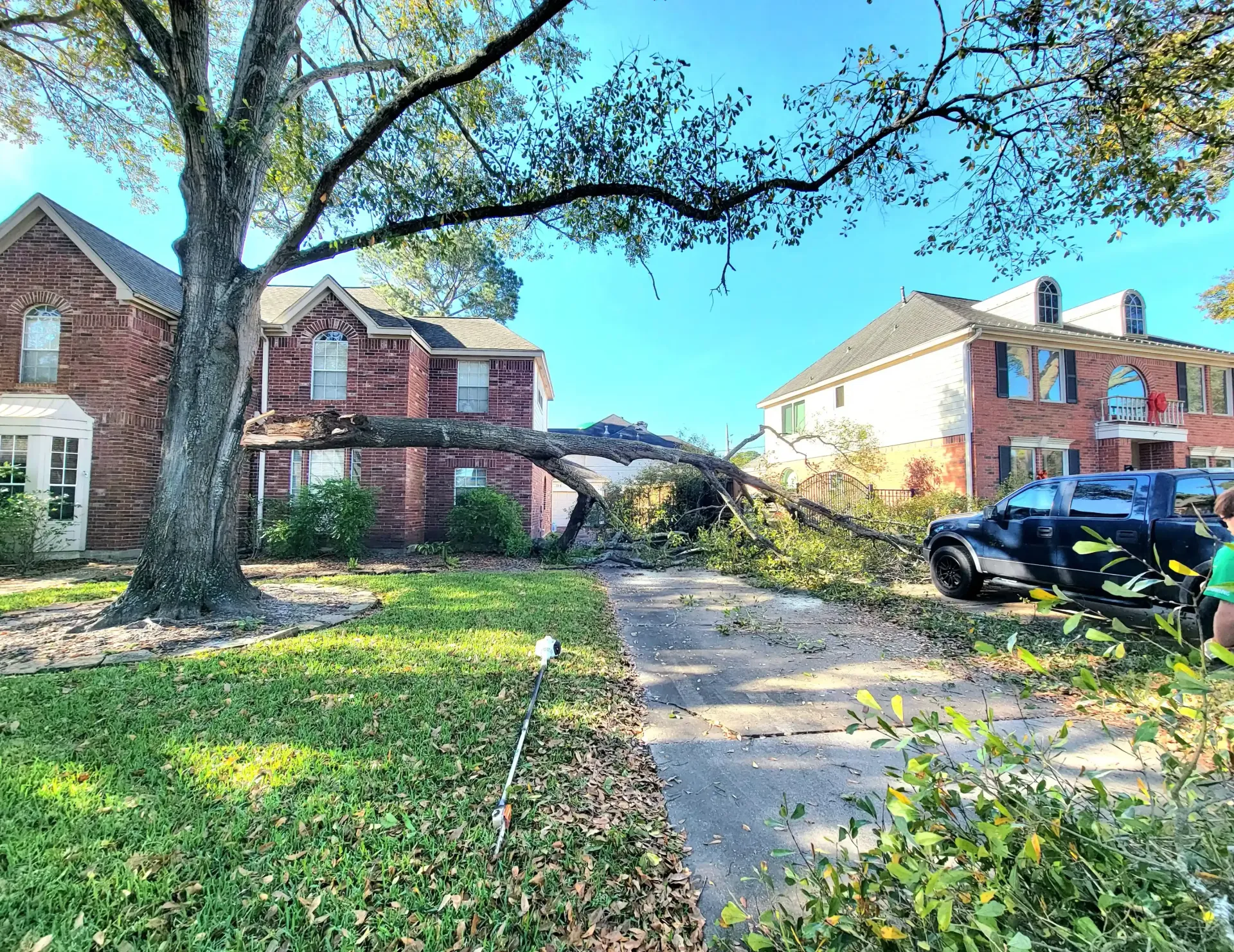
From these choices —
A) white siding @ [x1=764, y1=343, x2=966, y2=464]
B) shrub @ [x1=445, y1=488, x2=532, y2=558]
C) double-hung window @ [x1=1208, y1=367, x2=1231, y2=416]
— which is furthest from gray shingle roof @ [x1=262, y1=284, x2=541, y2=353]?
double-hung window @ [x1=1208, y1=367, x2=1231, y2=416]

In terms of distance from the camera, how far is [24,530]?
941 centimetres

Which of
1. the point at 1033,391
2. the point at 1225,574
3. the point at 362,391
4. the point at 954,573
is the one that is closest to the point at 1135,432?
the point at 1033,391

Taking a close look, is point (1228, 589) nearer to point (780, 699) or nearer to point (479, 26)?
point (780, 699)

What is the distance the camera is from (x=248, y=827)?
7.37 ft

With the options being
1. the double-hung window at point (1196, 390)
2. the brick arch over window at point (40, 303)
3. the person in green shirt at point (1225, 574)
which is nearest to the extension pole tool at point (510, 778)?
A: the person in green shirt at point (1225, 574)

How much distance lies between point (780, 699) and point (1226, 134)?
6.14 m

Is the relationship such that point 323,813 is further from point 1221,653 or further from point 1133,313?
point 1133,313

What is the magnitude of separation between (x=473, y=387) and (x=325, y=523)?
17.7 ft

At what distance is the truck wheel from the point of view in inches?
281

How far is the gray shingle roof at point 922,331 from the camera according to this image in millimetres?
15281

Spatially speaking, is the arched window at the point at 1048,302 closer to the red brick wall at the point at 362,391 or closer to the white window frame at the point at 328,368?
the red brick wall at the point at 362,391

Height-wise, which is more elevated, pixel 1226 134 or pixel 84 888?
pixel 1226 134

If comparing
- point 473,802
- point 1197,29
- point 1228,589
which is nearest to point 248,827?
point 473,802

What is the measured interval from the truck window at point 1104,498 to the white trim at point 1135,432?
13.6m
